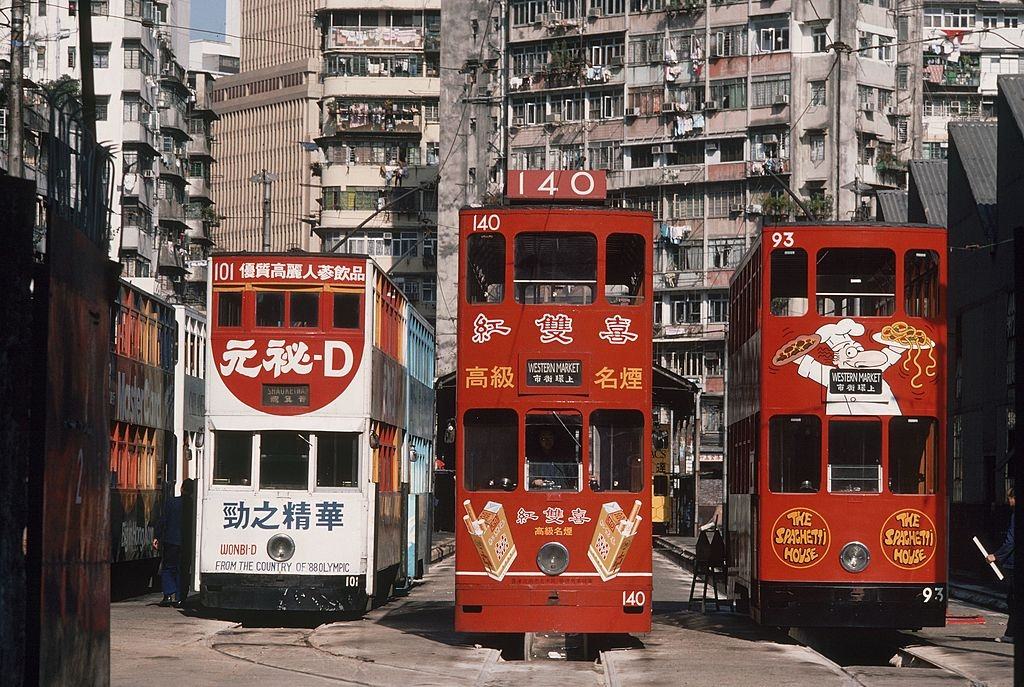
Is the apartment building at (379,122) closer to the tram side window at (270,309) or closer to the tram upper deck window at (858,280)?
the tram side window at (270,309)

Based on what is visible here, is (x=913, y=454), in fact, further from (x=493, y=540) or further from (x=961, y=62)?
(x=961, y=62)

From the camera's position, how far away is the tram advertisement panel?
23969mm

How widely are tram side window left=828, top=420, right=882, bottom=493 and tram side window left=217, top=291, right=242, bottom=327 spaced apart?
773cm

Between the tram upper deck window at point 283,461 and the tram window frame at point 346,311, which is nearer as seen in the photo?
the tram upper deck window at point 283,461

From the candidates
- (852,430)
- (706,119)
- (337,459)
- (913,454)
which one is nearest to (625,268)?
(852,430)

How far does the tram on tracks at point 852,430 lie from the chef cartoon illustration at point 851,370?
1 centimetres

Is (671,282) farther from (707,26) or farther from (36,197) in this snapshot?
(36,197)

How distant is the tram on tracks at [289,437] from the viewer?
24.0 meters

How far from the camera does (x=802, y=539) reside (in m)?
21.3

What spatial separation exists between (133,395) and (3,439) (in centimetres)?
2138

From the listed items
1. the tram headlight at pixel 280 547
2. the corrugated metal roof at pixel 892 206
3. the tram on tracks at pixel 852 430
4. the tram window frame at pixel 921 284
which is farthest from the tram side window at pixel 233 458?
the corrugated metal roof at pixel 892 206

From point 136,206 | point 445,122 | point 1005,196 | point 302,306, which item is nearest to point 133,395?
point 302,306

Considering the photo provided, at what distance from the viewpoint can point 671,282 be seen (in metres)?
85.9

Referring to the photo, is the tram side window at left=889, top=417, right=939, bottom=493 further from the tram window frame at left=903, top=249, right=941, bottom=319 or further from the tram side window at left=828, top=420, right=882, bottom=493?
the tram window frame at left=903, top=249, right=941, bottom=319
